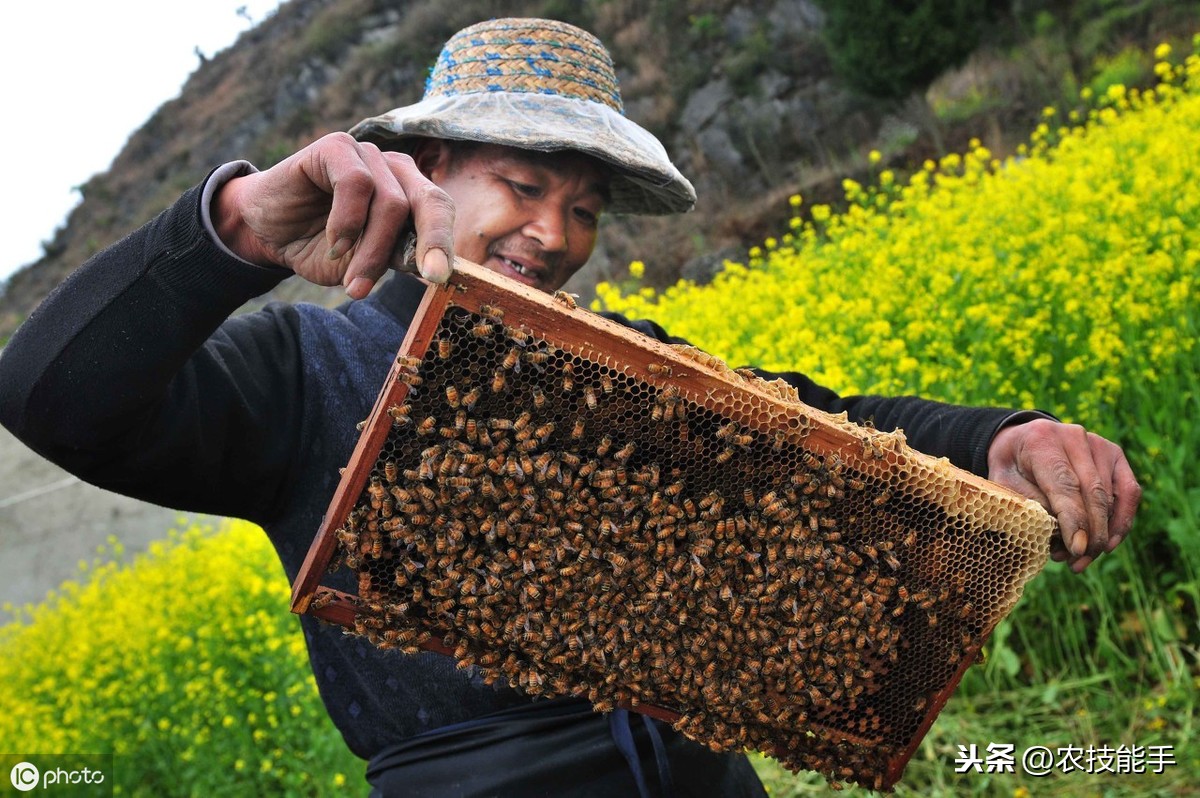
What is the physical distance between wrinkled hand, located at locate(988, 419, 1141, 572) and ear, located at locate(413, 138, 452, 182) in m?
1.93

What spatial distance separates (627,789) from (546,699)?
341 mm

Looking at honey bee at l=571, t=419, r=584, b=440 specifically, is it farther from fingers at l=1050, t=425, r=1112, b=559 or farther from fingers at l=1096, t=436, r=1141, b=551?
fingers at l=1096, t=436, r=1141, b=551

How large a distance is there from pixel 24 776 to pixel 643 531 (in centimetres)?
686

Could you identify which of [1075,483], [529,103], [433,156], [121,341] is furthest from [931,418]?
[121,341]

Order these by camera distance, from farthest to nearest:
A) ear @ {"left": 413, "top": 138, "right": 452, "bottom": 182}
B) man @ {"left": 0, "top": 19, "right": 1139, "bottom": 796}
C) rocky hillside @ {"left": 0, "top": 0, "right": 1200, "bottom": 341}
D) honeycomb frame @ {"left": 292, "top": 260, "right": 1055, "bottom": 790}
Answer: rocky hillside @ {"left": 0, "top": 0, "right": 1200, "bottom": 341}, ear @ {"left": 413, "top": 138, "right": 452, "bottom": 182}, honeycomb frame @ {"left": 292, "top": 260, "right": 1055, "bottom": 790}, man @ {"left": 0, "top": 19, "right": 1139, "bottom": 796}

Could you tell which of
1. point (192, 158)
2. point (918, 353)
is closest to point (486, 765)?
point (918, 353)

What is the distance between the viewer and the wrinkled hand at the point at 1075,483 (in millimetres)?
2418

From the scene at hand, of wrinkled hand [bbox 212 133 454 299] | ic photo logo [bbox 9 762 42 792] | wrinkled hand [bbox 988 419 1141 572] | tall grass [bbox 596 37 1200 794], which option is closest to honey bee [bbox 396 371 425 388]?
wrinkled hand [bbox 212 133 454 299]

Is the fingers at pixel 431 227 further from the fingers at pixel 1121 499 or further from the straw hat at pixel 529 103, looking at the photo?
the fingers at pixel 1121 499

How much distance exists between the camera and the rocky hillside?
69.2 feet

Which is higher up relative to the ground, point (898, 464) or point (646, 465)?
point (646, 465)

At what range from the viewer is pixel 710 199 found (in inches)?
1075

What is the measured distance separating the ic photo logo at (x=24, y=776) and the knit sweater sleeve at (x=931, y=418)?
6.31 meters

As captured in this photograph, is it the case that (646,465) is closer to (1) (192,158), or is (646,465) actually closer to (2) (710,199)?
(2) (710,199)
